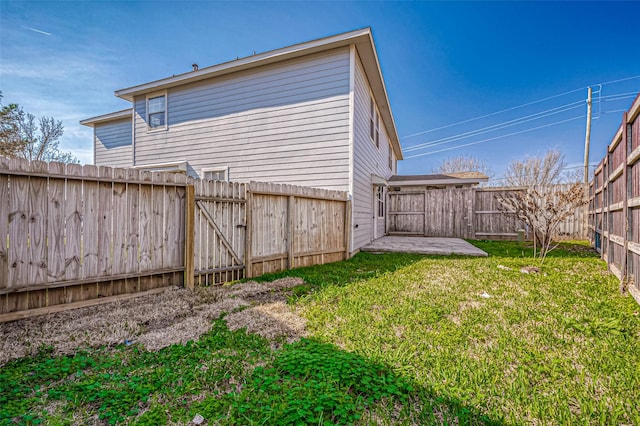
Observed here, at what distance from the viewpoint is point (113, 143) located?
1227cm

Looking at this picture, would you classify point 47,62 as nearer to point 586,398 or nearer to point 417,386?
point 417,386

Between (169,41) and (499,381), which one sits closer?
(499,381)

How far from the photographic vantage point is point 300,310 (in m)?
3.40

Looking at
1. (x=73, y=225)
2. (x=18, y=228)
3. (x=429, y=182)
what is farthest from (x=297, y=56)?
(x=429, y=182)

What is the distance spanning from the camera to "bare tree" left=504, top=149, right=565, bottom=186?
23.7 metres

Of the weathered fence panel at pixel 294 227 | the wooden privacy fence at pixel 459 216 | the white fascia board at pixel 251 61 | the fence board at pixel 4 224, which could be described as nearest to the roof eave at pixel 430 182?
the wooden privacy fence at pixel 459 216

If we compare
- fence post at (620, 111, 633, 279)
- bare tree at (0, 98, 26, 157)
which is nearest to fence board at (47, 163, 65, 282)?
fence post at (620, 111, 633, 279)

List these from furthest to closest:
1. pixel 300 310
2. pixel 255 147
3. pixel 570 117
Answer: pixel 570 117 < pixel 255 147 < pixel 300 310

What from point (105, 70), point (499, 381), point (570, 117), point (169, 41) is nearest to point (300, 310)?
point (499, 381)

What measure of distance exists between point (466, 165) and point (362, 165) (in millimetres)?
26315

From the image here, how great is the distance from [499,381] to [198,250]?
4.17 metres

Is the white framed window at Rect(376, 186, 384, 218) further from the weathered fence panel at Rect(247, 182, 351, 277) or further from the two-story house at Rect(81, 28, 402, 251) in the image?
the weathered fence panel at Rect(247, 182, 351, 277)

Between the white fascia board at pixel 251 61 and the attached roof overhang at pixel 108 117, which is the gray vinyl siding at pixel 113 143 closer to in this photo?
the attached roof overhang at pixel 108 117

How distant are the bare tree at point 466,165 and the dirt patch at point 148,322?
30.9 m
